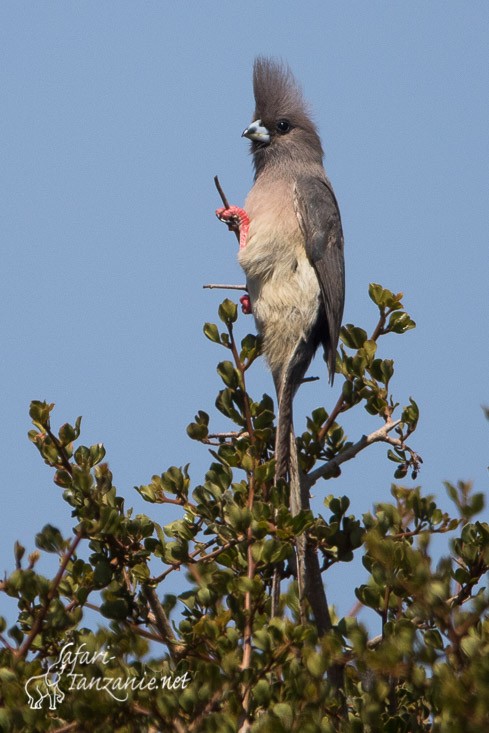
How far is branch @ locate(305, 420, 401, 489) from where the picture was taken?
4367 mm

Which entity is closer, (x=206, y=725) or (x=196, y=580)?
(x=206, y=725)

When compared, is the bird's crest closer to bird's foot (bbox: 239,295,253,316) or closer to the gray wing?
the gray wing

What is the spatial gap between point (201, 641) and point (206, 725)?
64cm

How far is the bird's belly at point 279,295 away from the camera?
531 cm

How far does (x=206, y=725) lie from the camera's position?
2744mm

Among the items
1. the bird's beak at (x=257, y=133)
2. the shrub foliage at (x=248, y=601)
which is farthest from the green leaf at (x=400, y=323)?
the bird's beak at (x=257, y=133)

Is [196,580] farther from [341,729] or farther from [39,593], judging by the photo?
[341,729]

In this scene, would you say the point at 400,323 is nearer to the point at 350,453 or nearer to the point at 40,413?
the point at 350,453

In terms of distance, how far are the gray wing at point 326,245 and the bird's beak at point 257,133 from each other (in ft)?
1.60

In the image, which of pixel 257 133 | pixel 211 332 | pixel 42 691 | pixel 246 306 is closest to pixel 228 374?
pixel 211 332

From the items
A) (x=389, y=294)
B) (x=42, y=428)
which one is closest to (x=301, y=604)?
(x=42, y=428)

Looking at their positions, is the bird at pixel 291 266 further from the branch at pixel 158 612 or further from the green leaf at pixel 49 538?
the green leaf at pixel 49 538

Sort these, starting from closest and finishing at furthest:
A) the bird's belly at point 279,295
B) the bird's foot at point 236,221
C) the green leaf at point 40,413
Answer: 1. the green leaf at point 40,413
2. the bird's belly at point 279,295
3. the bird's foot at point 236,221

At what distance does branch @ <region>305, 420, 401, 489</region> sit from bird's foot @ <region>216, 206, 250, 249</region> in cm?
146
